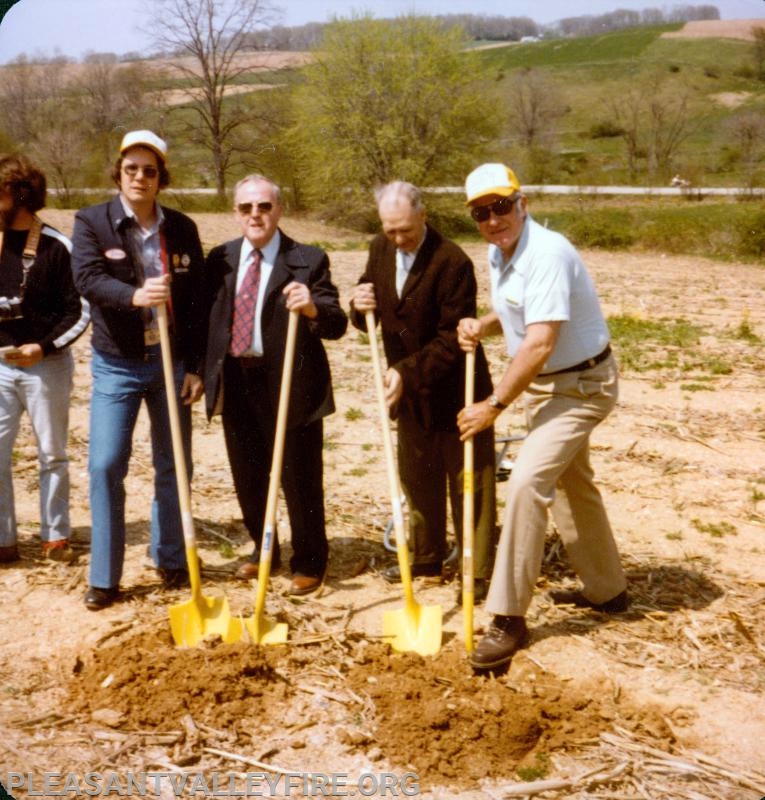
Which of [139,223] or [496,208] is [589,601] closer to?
[496,208]

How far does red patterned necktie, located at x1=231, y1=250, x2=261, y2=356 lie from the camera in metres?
4.79

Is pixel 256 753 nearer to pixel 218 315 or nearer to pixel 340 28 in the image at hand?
pixel 218 315

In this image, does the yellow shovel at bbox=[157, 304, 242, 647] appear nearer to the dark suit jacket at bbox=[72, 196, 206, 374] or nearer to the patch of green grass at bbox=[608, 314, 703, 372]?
the dark suit jacket at bbox=[72, 196, 206, 374]

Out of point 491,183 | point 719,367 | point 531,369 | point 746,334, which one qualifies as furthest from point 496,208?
point 746,334

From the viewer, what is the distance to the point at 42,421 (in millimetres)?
5270

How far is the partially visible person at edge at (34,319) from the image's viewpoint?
5.07 metres

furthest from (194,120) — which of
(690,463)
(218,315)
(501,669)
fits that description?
(501,669)

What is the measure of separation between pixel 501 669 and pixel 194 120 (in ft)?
23.0

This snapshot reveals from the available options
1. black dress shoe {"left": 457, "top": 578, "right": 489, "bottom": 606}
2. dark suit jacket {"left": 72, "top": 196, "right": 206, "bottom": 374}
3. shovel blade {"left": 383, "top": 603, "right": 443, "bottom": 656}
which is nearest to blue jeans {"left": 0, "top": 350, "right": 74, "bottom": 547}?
dark suit jacket {"left": 72, "top": 196, "right": 206, "bottom": 374}

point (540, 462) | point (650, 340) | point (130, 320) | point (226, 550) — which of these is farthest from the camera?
point (650, 340)

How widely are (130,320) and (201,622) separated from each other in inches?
62.5

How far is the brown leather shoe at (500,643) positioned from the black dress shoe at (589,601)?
24.7 inches

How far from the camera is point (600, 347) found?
175 inches

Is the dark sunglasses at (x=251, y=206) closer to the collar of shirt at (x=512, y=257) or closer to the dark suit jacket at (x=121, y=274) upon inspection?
the dark suit jacket at (x=121, y=274)
